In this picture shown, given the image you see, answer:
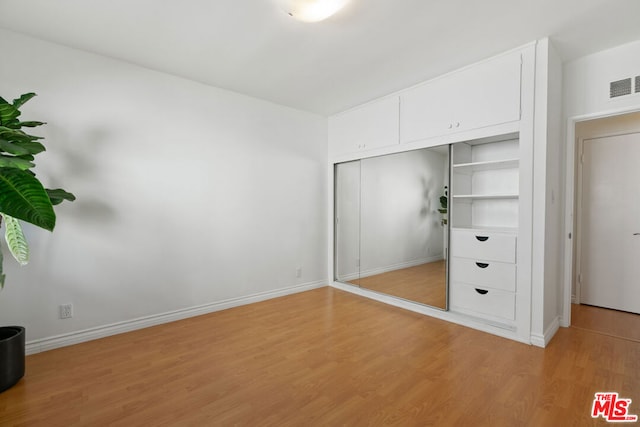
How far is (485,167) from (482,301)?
4.63 ft

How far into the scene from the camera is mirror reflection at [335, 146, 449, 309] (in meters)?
3.30

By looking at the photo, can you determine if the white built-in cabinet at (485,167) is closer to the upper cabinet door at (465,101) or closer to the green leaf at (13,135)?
the upper cabinet door at (465,101)

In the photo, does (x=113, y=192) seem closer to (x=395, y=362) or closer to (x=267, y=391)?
(x=267, y=391)

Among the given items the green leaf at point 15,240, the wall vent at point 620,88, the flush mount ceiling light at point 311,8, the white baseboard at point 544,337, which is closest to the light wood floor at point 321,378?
the white baseboard at point 544,337

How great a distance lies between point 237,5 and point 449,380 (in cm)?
300

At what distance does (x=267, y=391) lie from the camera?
6.37ft

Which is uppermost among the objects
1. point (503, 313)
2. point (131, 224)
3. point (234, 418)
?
point (131, 224)

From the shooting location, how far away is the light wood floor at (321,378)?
1.71 m

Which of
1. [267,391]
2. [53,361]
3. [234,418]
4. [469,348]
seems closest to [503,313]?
[469,348]

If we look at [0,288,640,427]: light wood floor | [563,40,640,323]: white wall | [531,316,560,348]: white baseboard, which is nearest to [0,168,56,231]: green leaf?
[0,288,640,427]: light wood floor

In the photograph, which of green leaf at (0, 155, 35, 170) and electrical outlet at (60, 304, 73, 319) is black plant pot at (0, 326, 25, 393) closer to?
electrical outlet at (60, 304, 73, 319)

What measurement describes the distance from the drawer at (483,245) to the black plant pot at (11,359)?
3.70m

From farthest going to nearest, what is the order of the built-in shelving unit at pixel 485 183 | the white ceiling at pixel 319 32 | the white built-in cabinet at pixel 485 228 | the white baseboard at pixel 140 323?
the built-in shelving unit at pixel 485 183, the white built-in cabinet at pixel 485 228, the white baseboard at pixel 140 323, the white ceiling at pixel 319 32

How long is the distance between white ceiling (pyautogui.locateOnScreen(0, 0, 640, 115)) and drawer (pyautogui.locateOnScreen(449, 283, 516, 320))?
88.1 inches
